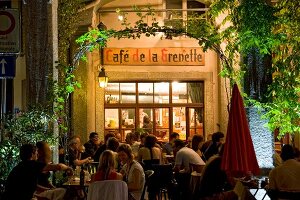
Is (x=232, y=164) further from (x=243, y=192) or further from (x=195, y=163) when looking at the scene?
(x=195, y=163)

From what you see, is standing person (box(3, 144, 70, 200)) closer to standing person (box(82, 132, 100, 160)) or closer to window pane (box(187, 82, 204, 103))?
standing person (box(82, 132, 100, 160))

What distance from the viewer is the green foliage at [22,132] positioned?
992 cm

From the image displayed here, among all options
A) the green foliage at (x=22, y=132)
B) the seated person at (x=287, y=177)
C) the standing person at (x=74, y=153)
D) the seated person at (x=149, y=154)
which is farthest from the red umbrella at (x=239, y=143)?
the standing person at (x=74, y=153)

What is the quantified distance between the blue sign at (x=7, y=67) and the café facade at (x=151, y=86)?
956 centimetres

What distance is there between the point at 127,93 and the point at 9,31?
36.4ft

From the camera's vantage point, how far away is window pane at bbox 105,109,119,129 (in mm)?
20406

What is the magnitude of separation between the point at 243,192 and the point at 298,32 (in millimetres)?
5153

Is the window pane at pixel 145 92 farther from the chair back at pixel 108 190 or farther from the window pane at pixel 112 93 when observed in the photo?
the chair back at pixel 108 190

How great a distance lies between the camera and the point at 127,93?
67.2 feet

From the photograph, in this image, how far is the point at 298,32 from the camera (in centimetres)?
1112

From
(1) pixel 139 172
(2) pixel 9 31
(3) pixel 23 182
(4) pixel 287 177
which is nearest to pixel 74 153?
(1) pixel 139 172

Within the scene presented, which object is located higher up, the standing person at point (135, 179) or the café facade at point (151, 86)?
the café facade at point (151, 86)

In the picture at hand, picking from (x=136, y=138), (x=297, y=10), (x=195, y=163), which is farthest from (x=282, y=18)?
(x=136, y=138)

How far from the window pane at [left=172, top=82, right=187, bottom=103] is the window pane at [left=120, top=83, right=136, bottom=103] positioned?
134 centimetres
